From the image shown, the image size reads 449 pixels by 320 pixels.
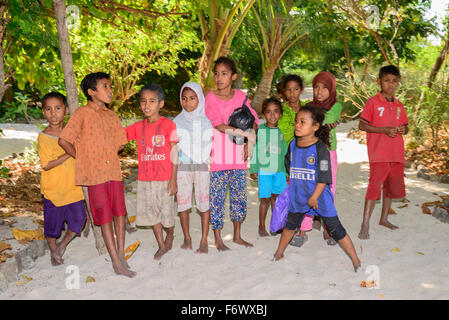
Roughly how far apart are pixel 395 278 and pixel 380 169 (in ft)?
4.47

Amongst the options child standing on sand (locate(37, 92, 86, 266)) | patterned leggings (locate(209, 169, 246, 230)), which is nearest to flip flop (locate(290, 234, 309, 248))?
patterned leggings (locate(209, 169, 246, 230))

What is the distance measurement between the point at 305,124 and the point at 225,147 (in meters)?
0.89

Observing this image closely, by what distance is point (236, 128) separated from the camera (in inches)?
153

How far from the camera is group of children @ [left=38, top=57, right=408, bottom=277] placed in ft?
11.3

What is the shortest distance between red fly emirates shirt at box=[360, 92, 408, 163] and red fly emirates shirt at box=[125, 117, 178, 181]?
2.14 m

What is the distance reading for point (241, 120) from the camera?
3873mm

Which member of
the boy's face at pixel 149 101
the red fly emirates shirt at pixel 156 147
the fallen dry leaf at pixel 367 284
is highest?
the boy's face at pixel 149 101

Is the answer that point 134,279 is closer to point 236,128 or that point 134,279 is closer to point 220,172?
point 220,172

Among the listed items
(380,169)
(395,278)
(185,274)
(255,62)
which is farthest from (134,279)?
(255,62)

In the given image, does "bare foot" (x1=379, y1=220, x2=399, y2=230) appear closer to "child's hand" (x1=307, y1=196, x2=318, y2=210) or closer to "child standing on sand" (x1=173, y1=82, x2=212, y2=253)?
"child's hand" (x1=307, y1=196, x2=318, y2=210)

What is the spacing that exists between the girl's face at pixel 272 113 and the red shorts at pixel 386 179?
121cm

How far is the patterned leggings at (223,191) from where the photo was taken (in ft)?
13.1

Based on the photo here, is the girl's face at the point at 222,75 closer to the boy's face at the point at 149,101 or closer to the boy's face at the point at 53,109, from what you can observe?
the boy's face at the point at 149,101

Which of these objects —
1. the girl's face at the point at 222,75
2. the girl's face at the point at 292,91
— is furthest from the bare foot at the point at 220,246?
the girl's face at the point at 292,91
